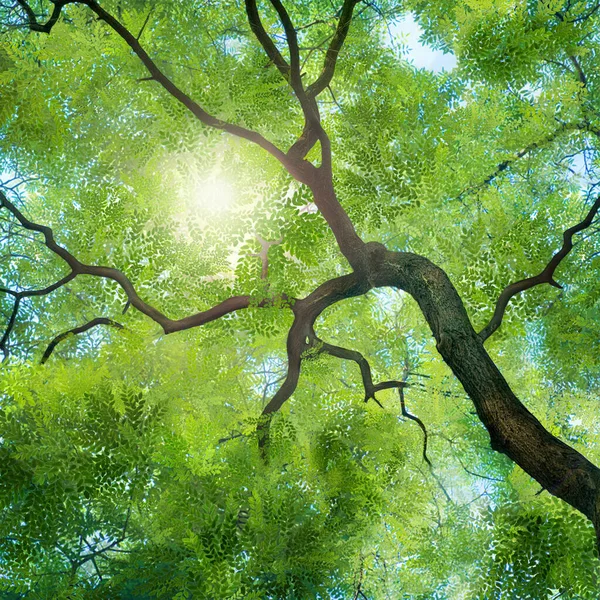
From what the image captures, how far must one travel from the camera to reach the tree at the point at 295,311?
2689mm

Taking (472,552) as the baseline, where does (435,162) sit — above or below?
above

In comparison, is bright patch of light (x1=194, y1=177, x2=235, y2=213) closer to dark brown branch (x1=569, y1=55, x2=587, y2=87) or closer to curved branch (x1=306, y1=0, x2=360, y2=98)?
curved branch (x1=306, y1=0, x2=360, y2=98)

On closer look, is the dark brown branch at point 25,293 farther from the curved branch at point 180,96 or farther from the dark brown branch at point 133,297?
the curved branch at point 180,96

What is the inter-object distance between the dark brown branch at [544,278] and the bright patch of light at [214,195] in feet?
6.81

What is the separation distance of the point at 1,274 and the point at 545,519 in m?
4.86

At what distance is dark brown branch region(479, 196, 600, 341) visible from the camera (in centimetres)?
350

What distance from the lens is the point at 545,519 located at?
10.2 feet

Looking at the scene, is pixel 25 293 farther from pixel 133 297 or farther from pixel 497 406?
pixel 497 406

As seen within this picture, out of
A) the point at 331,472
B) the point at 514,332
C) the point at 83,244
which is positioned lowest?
the point at 331,472

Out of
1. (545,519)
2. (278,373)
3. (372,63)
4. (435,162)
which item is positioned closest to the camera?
(545,519)

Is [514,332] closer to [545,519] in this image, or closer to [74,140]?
[545,519]

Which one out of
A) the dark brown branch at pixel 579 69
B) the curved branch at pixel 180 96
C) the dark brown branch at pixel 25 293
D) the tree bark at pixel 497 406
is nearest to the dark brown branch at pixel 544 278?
the tree bark at pixel 497 406

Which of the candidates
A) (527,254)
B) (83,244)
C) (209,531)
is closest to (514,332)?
(527,254)

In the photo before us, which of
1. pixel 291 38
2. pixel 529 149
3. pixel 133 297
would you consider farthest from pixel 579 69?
pixel 133 297
